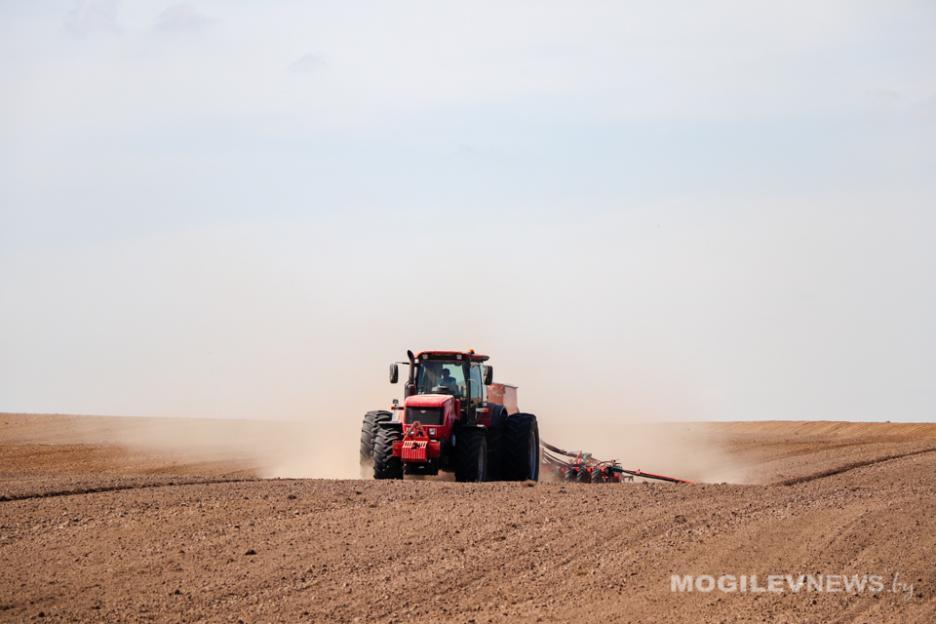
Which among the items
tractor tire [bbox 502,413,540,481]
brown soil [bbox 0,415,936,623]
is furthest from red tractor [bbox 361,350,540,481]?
brown soil [bbox 0,415,936,623]

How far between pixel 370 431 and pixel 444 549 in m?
8.51

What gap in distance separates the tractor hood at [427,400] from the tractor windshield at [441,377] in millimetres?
648

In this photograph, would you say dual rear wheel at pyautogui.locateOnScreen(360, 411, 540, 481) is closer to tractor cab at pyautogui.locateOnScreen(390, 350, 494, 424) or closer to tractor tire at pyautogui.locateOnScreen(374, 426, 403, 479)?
tractor tire at pyautogui.locateOnScreen(374, 426, 403, 479)

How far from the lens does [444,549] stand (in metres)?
13.0

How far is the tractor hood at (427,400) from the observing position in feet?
67.5

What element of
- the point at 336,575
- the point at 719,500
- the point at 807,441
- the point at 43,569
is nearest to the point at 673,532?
the point at 719,500

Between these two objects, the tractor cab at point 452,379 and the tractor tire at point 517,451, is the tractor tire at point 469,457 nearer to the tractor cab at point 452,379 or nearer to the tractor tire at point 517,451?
the tractor cab at point 452,379

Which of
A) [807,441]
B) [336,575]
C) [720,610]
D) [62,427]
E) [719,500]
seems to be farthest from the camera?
[62,427]

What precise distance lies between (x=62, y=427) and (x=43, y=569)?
3843 cm

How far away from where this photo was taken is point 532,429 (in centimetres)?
2264

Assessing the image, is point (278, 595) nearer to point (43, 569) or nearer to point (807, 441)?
point (43, 569)

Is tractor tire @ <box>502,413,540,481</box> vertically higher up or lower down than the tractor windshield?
lower down

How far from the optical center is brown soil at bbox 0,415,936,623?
34.7ft

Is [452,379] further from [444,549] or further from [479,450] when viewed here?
[444,549]
